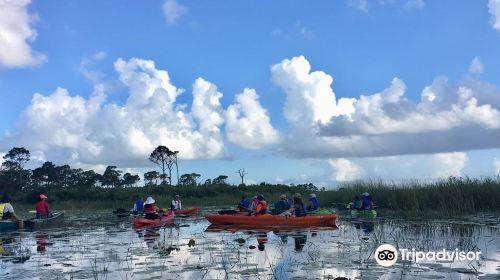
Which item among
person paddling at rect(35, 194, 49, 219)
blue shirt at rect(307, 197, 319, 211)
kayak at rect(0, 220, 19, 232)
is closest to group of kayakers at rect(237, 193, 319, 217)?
blue shirt at rect(307, 197, 319, 211)

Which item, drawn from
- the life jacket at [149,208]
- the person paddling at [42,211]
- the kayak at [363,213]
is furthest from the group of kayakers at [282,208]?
the person paddling at [42,211]

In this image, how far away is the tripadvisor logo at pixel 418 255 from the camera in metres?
9.25

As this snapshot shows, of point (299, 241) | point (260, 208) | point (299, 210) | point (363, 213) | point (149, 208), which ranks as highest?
point (149, 208)

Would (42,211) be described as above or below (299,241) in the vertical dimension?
above

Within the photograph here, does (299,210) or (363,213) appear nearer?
(299,210)

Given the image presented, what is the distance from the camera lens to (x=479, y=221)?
650 inches

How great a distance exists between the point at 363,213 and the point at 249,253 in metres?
12.3

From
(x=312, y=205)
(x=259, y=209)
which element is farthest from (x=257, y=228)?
(x=312, y=205)

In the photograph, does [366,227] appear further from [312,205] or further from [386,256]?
[386,256]

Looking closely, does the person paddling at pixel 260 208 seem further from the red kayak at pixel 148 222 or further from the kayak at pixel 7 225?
the kayak at pixel 7 225

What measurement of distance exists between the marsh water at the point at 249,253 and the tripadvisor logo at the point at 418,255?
0.61ft

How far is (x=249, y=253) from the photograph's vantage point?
430 inches

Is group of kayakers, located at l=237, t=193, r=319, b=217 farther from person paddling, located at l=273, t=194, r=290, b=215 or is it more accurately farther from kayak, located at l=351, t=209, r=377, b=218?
kayak, located at l=351, t=209, r=377, b=218

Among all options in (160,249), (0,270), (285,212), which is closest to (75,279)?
(0,270)
